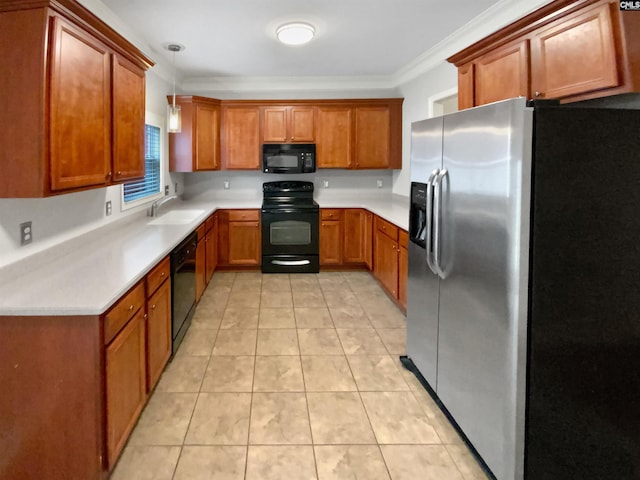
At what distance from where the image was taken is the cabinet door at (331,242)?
229 inches

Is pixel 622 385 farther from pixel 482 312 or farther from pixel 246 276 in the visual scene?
pixel 246 276

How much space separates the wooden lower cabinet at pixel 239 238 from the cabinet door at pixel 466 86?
3.03 metres

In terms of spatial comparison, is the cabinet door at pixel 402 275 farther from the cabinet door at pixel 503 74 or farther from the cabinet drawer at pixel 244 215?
the cabinet drawer at pixel 244 215

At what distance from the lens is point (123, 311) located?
6.82 feet

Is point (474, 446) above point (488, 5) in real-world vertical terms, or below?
below

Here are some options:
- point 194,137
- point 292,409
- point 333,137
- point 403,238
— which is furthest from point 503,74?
point 194,137

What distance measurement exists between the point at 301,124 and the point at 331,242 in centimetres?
162

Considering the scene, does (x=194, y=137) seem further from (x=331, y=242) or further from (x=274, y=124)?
(x=331, y=242)

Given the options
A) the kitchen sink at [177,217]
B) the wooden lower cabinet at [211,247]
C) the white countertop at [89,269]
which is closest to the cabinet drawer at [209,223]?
the wooden lower cabinet at [211,247]

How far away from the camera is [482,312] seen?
206 centimetres

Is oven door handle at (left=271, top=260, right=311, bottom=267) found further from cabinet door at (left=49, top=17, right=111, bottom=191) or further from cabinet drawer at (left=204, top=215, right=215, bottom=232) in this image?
cabinet door at (left=49, top=17, right=111, bottom=191)

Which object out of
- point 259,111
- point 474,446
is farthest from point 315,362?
point 259,111

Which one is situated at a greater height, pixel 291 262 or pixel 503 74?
pixel 503 74

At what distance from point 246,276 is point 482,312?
4000mm
